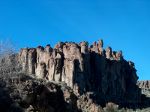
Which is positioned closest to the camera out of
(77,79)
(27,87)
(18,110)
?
(18,110)

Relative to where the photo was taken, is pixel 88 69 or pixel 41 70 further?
pixel 88 69

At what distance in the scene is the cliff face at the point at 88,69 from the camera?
145750mm

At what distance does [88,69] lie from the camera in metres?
162

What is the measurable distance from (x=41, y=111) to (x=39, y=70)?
360 feet

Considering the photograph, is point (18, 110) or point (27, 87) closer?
point (18, 110)

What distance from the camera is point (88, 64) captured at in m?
162

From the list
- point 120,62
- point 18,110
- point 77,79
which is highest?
point 120,62

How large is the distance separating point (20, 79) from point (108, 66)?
134 meters

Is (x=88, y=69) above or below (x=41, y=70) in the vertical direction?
above

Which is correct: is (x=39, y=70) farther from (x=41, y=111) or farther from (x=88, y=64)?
(x=41, y=111)

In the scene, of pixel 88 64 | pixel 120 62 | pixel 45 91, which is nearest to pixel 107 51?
pixel 120 62

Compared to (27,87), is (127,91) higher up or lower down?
higher up

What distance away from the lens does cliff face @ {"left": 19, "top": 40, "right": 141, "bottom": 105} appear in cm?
14575

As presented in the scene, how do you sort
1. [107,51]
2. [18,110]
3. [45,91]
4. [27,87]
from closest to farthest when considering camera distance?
[18,110] → [27,87] → [45,91] → [107,51]
